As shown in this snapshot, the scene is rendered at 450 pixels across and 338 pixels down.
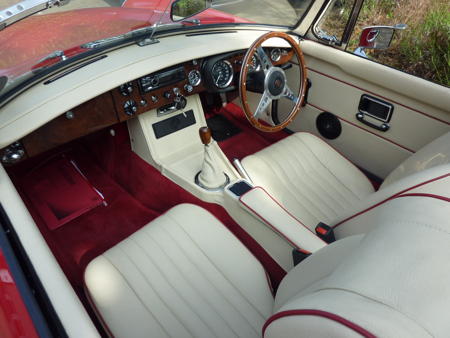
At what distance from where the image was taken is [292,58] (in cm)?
252

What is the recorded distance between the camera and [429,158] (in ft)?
5.26

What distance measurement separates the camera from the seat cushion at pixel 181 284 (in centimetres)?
124

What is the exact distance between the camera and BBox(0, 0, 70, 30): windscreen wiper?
109 centimetres

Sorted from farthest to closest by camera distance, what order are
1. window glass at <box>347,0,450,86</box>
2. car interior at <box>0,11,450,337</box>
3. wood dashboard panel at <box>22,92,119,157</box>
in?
window glass at <box>347,0,450,86</box>
wood dashboard panel at <box>22,92,119,157</box>
car interior at <box>0,11,450,337</box>

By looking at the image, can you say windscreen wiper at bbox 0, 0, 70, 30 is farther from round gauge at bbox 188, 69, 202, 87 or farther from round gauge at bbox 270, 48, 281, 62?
round gauge at bbox 270, 48, 281, 62

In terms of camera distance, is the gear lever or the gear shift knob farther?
the gear lever

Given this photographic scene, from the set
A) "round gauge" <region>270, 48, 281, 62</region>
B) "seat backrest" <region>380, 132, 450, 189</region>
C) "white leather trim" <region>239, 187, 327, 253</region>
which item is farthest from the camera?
"round gauge" <region>270, 48, 281, 62</region>

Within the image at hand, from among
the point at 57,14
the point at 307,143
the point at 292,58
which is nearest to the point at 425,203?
the point at 307,143

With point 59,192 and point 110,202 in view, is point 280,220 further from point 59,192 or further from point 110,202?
point 59,192

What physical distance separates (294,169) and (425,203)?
1.19 m

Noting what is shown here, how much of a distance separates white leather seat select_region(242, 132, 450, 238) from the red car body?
101cm

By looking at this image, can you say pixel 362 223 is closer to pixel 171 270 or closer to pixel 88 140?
pixel 171 270

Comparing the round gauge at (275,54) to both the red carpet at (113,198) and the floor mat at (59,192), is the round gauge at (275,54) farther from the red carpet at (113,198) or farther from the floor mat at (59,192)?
the floor mat at (59,192)

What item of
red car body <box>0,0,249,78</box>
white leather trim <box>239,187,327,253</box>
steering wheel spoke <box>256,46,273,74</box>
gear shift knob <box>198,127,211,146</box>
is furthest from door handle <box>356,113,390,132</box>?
red car body <box>0,0,249,78</box>
